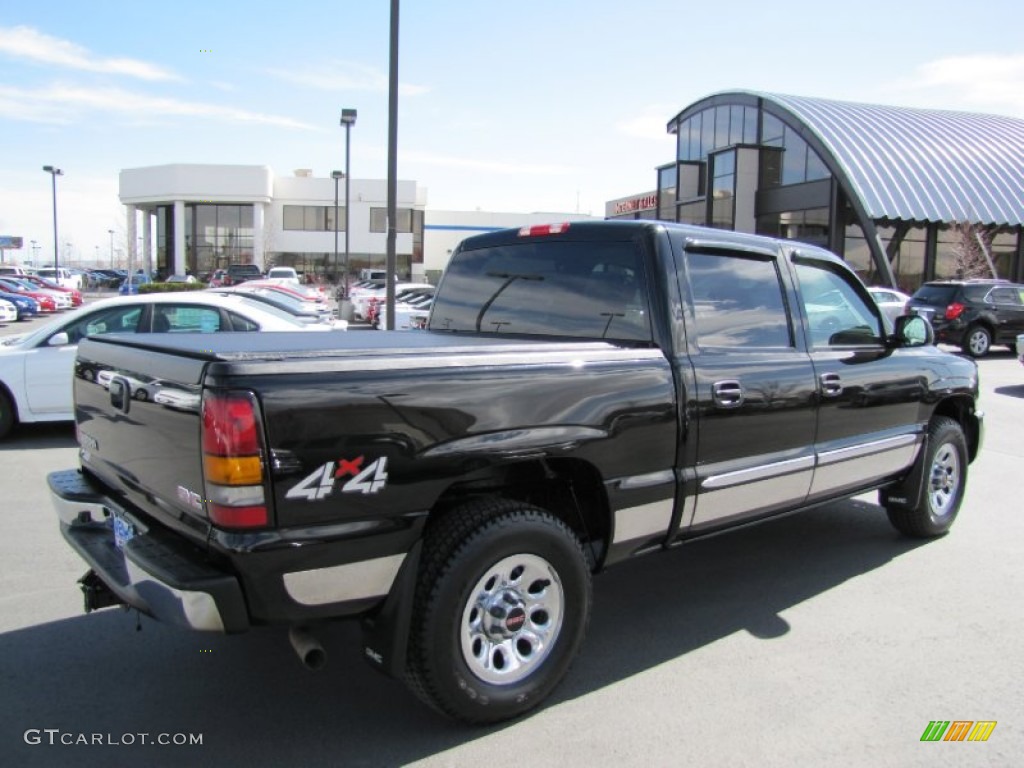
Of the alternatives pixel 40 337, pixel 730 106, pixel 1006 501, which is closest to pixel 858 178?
pixel 730 106

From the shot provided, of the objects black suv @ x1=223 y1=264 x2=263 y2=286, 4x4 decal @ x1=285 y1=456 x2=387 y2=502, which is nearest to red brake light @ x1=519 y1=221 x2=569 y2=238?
4x4 decal @ x1=285 y1=456 x2=387 y2=502

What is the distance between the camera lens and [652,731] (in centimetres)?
315

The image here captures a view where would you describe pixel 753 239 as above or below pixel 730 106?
below

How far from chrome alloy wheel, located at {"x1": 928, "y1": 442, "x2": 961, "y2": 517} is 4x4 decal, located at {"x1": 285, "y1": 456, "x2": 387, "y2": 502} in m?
4.32

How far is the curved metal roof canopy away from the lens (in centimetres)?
3606

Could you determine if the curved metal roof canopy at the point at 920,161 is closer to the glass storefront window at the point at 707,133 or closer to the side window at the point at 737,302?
the glass storefront window at the point at 707,133

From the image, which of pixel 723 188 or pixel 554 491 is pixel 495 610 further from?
pixel 723 188

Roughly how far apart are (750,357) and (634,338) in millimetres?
671

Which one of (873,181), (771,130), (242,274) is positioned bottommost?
(242,274)

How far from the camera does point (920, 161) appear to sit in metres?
38.1

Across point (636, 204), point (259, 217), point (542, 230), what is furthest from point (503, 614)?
point (259, 217)

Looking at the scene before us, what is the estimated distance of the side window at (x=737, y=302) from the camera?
12.8 ft

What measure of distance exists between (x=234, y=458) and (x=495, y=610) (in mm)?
1182

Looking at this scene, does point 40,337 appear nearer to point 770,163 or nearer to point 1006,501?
point 1006,501
